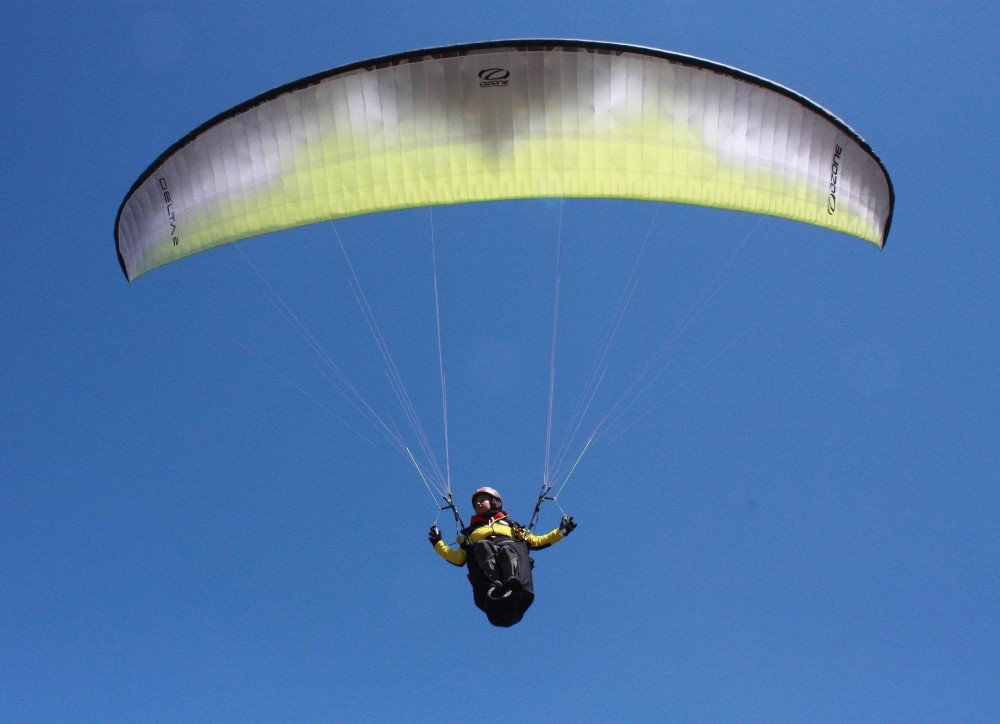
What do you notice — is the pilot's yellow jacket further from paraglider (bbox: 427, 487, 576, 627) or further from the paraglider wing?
the paraglider wing

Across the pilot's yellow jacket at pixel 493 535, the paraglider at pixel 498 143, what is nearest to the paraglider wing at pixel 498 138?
the paraglider at pixel 498 143

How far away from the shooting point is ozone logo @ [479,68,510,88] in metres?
7.76

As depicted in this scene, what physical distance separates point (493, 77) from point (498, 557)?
17.0 ft

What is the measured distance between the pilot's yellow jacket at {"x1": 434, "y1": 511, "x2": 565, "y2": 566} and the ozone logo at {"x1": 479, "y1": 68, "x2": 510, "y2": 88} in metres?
4.94

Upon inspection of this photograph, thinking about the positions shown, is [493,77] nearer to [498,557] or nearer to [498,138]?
[498,138]

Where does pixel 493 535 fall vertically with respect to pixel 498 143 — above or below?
below

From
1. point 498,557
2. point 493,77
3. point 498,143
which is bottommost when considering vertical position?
point 498,557

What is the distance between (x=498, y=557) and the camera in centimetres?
823

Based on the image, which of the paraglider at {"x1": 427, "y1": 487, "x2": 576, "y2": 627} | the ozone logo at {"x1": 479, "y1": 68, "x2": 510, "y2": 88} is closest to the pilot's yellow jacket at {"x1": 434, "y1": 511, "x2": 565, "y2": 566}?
the paraglider at {"x1": 427, "y1": 487, "x2": 576, "y2": 627}

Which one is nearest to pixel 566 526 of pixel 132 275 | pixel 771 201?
pixel 771 201

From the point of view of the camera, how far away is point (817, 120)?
8.84 meters

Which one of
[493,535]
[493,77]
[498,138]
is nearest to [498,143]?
[498,138]

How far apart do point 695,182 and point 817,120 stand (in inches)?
67.7

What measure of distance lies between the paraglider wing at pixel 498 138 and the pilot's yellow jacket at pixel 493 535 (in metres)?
3.81
